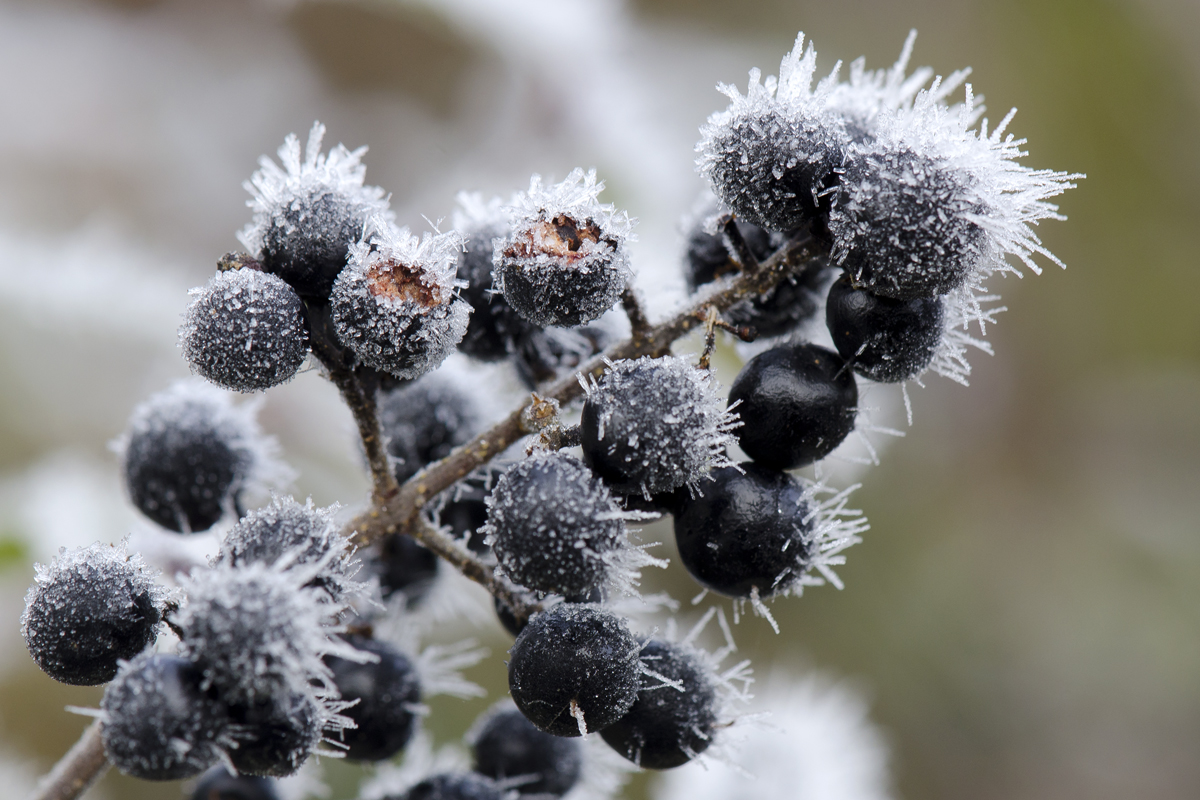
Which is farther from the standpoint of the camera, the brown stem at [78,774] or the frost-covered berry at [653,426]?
the brown stem at [78,774]

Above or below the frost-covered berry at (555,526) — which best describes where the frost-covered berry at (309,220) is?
above

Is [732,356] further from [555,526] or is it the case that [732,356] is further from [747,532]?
[555,526]

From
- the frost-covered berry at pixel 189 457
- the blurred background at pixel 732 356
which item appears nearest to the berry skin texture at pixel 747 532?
the frost-covered berry at pixel 189 457

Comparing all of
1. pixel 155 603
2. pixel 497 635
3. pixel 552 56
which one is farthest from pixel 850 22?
pixel 155 603

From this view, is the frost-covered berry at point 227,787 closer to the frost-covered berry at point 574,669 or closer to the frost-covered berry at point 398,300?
the frost-covered berry at point 574,669

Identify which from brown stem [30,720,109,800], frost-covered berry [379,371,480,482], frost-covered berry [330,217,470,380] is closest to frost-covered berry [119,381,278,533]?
frost-covered berry [379,371,480,482]
